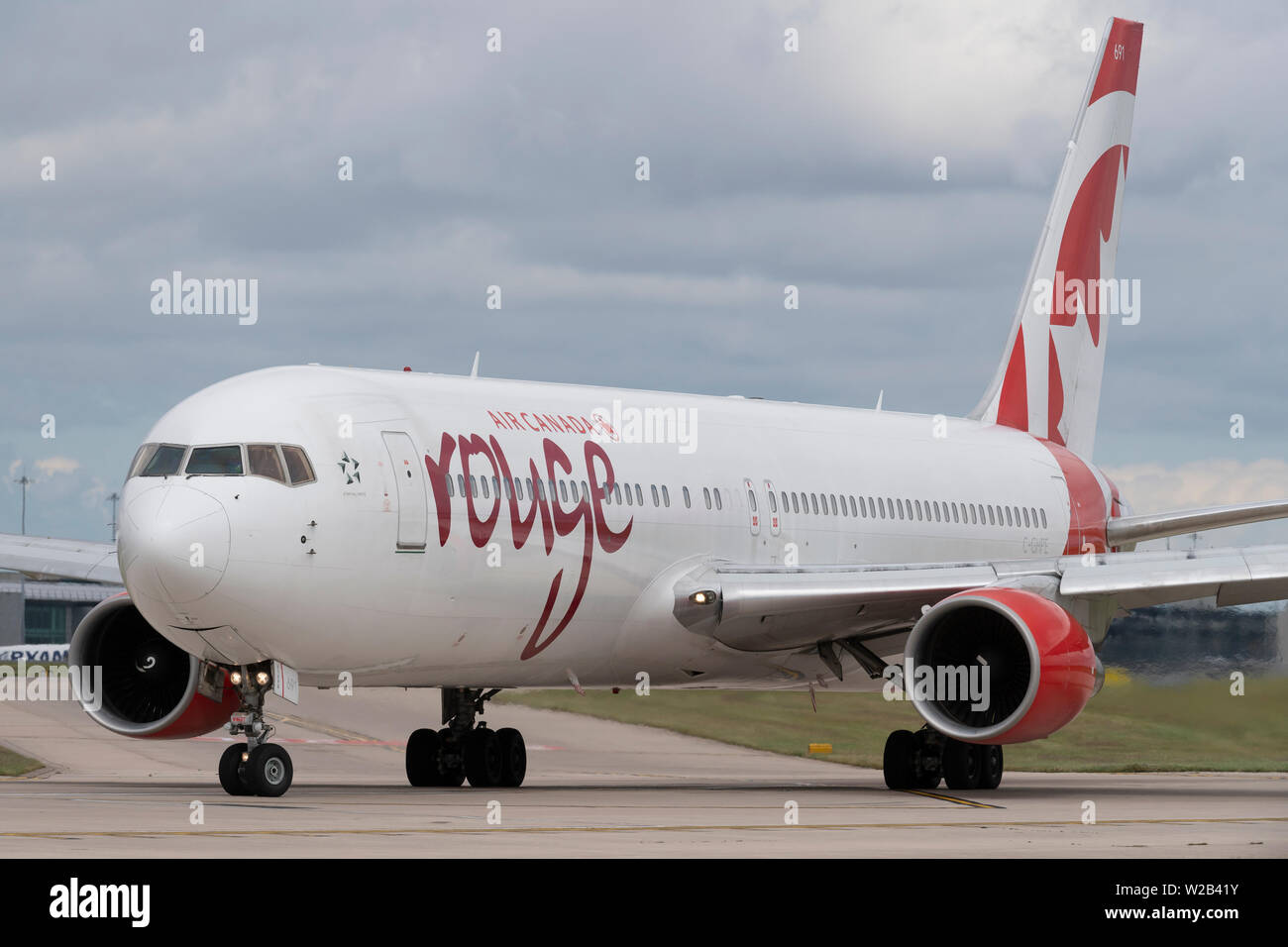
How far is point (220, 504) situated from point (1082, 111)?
18.4 meters

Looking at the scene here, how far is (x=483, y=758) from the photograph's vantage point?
77.5ft

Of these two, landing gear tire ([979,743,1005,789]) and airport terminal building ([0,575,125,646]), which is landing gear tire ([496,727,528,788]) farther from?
airport terminal building ([0,575,125,646])

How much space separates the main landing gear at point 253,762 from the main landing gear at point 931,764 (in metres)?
7.97

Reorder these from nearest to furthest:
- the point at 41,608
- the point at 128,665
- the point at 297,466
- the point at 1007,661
Answer: the point at 297,466 → the point at 1007,661 → the point at 128,665 → the point at 41,608

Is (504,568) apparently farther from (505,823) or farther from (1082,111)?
(1082,111)

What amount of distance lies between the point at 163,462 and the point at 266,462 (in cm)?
94

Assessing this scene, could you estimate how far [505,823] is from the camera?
52.4 feet

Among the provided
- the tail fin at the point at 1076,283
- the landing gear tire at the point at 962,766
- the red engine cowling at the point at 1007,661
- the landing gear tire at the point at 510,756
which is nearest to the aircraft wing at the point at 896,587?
the red engine cowling at the point at 1007,661

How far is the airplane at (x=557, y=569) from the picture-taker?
18734 millimetres

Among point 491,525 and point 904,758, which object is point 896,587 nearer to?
point 904,758

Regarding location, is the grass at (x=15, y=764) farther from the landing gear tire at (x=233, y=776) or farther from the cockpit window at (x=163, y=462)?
the cockpit window at (x=163, y=462)

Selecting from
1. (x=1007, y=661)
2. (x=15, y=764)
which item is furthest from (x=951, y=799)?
(x=15, y=764)
